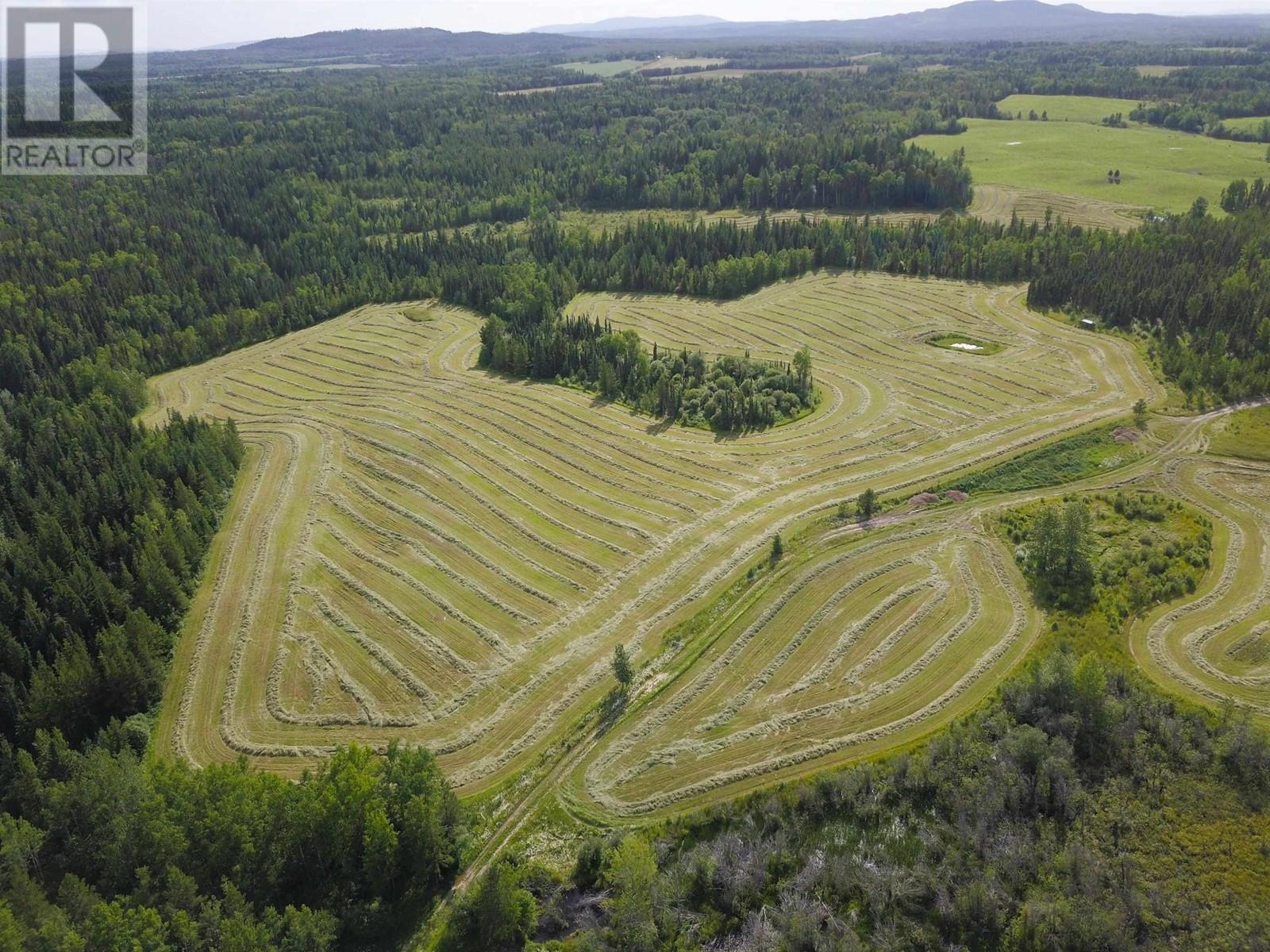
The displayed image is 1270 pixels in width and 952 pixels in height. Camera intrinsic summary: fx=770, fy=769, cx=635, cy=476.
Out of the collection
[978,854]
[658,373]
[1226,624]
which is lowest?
[978,854]

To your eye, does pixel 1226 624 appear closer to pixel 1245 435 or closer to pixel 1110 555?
pixel 1110 555

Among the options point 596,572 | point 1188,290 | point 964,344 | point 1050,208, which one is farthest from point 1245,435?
point 1050,208

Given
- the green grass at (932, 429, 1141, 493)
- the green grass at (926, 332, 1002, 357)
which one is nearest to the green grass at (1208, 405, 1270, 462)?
the green grass at (932, 429, 1141, 493)

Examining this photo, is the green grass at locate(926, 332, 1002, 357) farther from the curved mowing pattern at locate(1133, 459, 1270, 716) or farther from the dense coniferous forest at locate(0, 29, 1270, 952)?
the curved mowing pattern at locate(1133, 459, 1270, 716)

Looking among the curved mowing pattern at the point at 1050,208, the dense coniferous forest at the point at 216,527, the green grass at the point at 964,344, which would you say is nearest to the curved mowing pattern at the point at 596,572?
the green grass at the point at 964,344

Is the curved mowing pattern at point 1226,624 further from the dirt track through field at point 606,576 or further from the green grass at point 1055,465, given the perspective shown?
the green grass at point 1055,465
